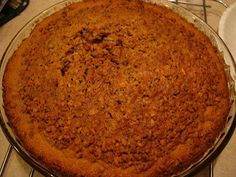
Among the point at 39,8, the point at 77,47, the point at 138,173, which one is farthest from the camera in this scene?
the point at 39,8

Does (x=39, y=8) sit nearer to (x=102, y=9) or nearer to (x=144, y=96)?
(x=102, y=9)

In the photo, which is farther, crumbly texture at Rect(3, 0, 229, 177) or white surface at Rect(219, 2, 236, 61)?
white surface at Rect(219, 2, 236, 61)

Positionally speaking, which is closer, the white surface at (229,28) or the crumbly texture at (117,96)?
the crumbly texture at (117,96)

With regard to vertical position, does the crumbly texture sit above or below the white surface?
above

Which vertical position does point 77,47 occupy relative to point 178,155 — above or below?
above

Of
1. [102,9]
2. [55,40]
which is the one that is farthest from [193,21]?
[55,40]
